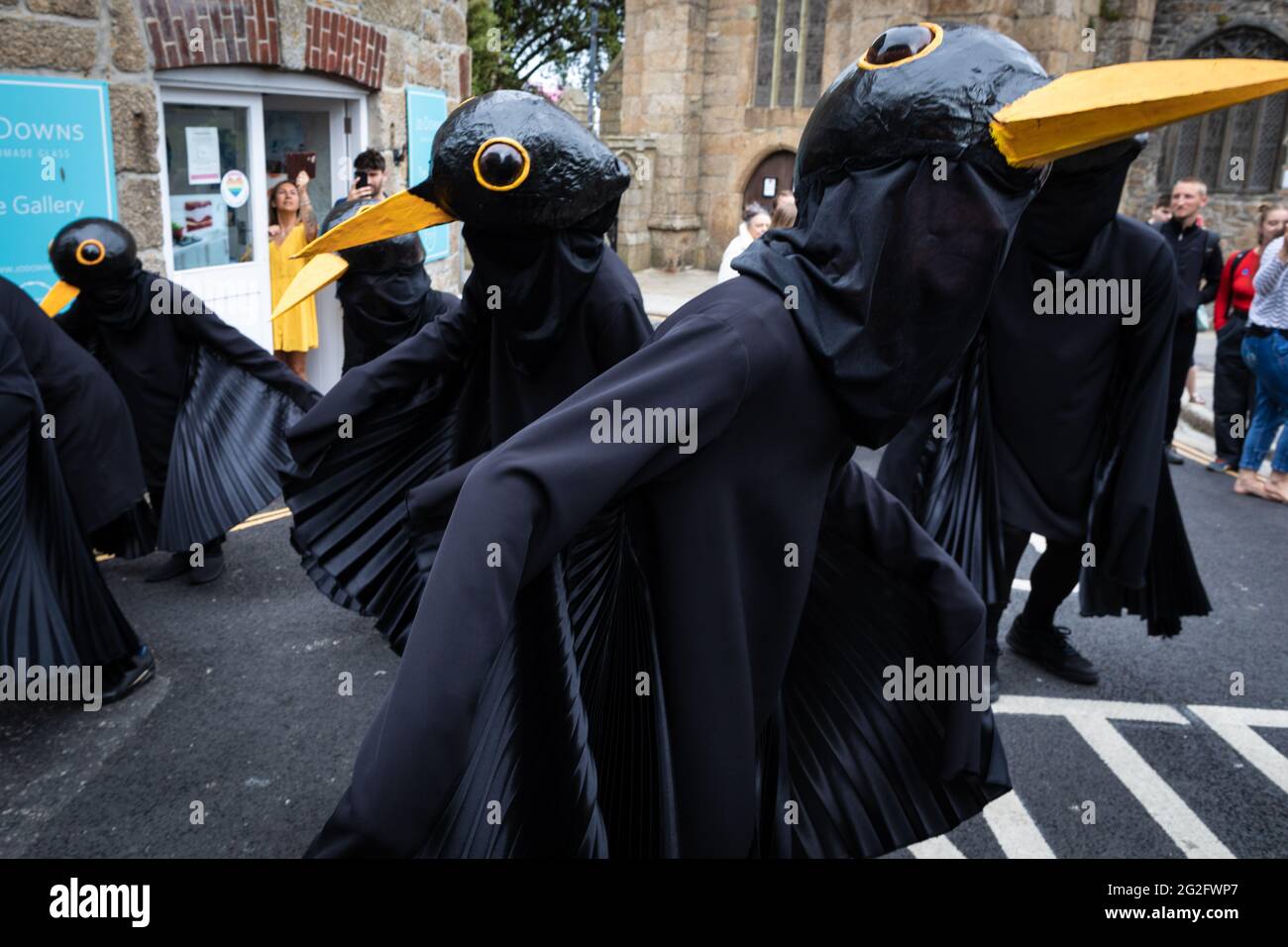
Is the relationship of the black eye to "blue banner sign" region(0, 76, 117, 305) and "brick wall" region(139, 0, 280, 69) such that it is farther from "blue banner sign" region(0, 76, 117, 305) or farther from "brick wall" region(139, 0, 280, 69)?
"brick wall" region(139, 0, 280, 69)

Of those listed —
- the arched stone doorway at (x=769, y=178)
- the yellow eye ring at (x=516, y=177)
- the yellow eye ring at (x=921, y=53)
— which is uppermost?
the arched stone doorway at (x=769, y=178)

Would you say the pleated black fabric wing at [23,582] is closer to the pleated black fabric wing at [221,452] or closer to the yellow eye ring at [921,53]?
the pleated black fabric wing at [221,452]

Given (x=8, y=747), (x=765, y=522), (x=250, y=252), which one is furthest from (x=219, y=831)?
(x=250, y=252)

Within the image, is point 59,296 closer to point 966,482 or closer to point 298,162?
point 966,482

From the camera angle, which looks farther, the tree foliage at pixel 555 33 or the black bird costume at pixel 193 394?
the tree foliage at pixel 555 33

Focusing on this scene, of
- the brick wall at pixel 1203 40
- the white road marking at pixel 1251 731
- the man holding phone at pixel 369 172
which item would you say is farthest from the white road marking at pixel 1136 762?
the brick wall at pixel 1203 40

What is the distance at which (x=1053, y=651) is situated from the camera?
15.5 ft

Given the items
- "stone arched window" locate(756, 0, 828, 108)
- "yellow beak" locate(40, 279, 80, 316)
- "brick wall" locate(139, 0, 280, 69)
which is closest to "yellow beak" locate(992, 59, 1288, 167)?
"yellow beak" locate(40, 279, 80, 316)

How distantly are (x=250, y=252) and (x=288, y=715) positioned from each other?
5.02 meters

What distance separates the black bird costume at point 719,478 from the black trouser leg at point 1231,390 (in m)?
7.81

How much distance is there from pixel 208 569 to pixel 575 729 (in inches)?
178

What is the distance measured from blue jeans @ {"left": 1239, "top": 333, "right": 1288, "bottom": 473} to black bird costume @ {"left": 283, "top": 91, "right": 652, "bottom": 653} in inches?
243

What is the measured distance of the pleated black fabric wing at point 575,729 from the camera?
1477 mm

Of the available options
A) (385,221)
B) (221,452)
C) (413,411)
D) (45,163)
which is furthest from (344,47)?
(385,221)
